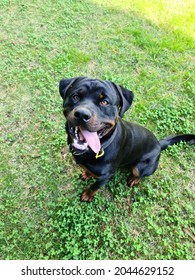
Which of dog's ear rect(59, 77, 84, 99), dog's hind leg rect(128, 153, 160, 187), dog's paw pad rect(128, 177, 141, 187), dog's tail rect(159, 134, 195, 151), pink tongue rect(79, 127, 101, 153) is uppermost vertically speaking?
dog's ear rect(59, 77, 84, 99)

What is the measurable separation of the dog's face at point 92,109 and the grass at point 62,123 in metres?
1.13

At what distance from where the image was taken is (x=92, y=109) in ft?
8.07

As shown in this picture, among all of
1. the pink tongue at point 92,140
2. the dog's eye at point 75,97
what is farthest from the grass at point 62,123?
the dog's eye at point 75,97

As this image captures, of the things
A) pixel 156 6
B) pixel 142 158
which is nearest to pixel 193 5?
pixel 156 6

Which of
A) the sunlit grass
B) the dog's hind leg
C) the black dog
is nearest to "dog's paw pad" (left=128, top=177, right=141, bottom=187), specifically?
the dog's hind leg

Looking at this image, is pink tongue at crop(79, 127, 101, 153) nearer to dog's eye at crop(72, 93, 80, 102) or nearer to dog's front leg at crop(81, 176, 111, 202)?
dog's eye at crop(72, 93, 80, 102)

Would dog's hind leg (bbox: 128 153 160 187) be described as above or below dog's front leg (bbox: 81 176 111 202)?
above

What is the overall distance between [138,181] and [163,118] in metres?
1.25

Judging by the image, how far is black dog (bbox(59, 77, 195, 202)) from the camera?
249cm

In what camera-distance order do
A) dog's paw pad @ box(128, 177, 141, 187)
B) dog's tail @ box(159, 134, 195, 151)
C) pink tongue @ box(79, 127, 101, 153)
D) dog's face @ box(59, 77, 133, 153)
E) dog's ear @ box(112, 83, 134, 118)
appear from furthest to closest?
dog's tail @ box(159, 134, 195, 151) < dog's paw pad @ box(128, 177, 141, 187) < dog's ear @ box(112, 83, 134, 118) < pink tongue @ box(79, 127, 101, 153) < dog's face @ box(59, 77, 133, 153)

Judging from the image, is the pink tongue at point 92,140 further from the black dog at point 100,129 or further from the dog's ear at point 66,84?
the dog's ear at point 66,84

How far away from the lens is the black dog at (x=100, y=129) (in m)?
2.49

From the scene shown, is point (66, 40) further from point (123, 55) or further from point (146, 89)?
point (146, 89)

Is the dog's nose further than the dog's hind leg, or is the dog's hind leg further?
the dog's hind leg
